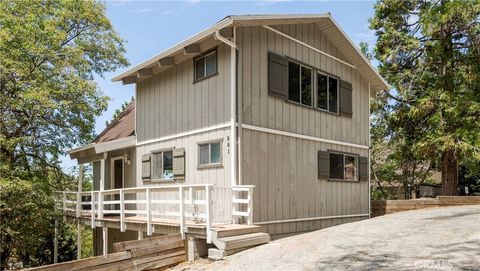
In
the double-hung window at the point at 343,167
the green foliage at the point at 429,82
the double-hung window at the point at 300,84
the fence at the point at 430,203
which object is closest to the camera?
the double-hung window at the point at 300,84

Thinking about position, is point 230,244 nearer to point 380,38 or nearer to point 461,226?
point 461,226

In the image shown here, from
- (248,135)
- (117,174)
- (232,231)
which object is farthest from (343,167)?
(117,174)

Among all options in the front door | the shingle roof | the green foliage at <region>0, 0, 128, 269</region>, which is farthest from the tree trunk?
the green foliage at <region>0, 0, 128, 269</region>

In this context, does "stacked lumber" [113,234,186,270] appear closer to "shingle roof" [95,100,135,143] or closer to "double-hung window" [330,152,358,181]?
"double-hung window" [330,152,358,181]

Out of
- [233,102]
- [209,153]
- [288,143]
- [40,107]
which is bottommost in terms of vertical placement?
[209,153]

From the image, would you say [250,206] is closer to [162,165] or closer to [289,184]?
[289,184]

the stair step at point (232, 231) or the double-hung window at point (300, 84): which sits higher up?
the double-hung window at point (300, 84)

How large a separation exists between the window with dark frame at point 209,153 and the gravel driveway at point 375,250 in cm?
262

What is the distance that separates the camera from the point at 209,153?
36.5 ft

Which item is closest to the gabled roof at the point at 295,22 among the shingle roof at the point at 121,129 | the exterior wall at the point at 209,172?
the shingle roof at the point at 121,129

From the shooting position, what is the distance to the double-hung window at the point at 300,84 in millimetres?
12046

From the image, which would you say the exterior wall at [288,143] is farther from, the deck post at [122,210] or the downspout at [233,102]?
the deck post at [122,210]

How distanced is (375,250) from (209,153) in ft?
15.7

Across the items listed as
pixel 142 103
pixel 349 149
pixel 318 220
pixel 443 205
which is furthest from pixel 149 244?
pixel 443 205
